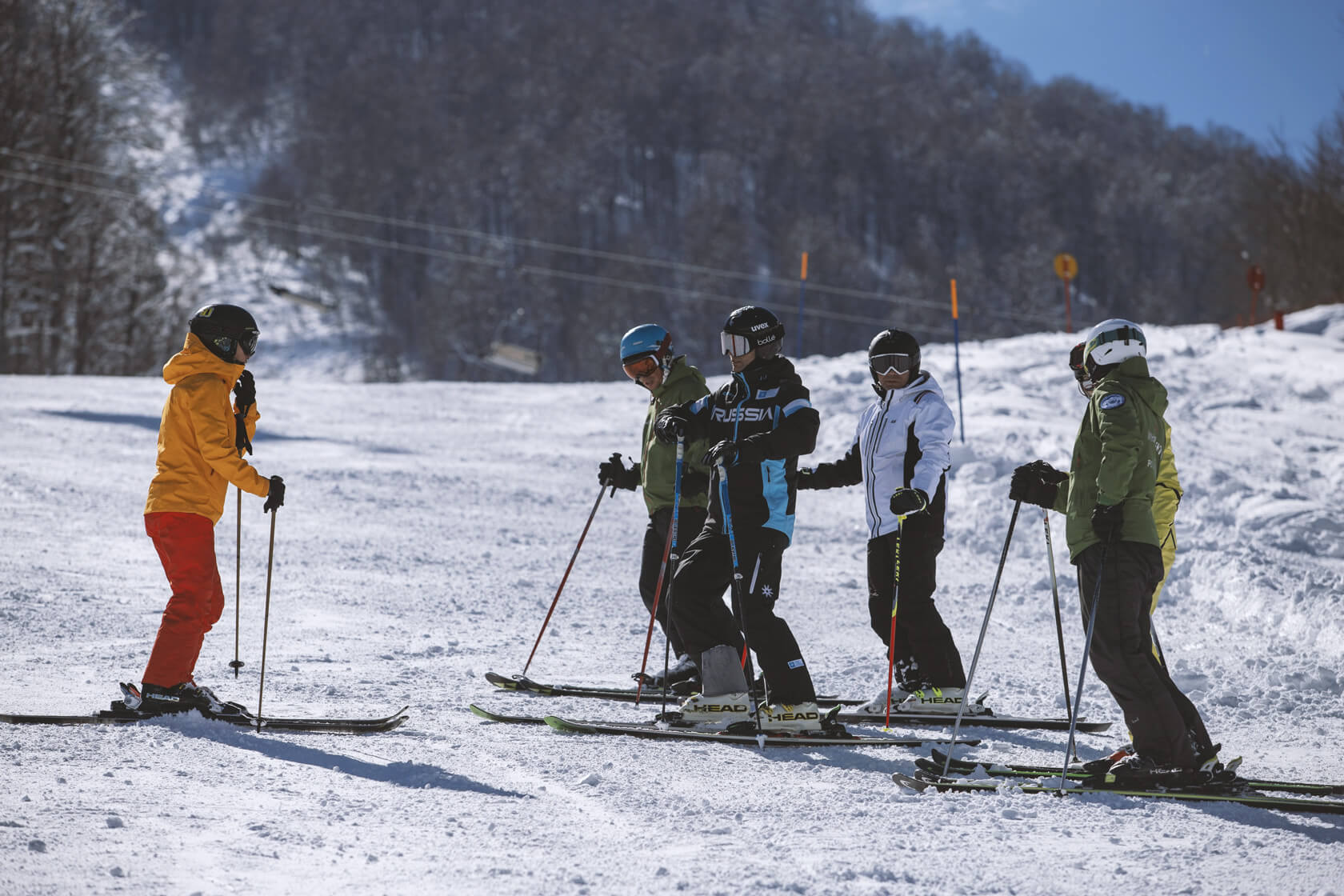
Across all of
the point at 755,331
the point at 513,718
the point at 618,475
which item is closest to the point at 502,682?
the point at 513,718

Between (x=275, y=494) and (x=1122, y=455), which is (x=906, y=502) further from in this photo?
(x=275, y=494)

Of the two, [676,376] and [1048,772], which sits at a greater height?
[676,376]

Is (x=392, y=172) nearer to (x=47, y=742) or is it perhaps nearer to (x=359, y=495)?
(x=359, y=495)

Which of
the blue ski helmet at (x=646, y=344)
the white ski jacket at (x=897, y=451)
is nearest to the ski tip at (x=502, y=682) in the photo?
the blue ski helmet at (x=646, y=344)

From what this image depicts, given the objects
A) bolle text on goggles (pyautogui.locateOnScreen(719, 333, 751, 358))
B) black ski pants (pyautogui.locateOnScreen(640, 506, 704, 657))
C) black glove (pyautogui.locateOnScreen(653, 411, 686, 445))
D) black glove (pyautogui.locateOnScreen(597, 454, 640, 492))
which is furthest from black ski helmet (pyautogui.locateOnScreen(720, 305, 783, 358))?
black glove (pyautogui.locateOnScreen(597, 454, 640, 492))

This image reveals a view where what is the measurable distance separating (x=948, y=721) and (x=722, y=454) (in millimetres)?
1685

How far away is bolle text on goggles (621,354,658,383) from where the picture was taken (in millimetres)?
5320

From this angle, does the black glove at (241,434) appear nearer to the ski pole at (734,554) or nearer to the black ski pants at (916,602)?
the ski pole at (734,554)

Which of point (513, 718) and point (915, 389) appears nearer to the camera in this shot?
point (513, 718)

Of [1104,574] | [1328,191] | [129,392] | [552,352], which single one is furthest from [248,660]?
[552,352]

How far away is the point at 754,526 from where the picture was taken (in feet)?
15.6

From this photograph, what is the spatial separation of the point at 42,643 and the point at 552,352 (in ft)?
210

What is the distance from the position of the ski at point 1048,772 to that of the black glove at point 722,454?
134 cm

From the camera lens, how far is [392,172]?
3494 inches
